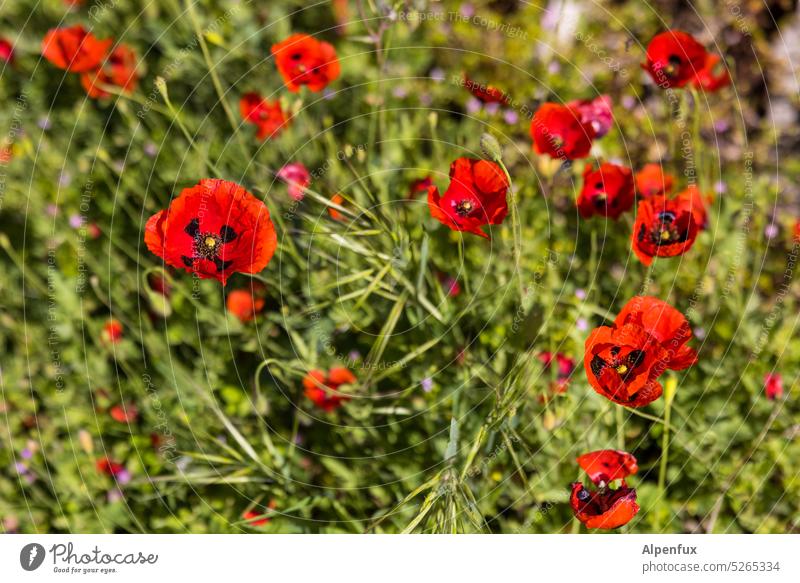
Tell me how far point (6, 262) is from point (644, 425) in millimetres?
1108

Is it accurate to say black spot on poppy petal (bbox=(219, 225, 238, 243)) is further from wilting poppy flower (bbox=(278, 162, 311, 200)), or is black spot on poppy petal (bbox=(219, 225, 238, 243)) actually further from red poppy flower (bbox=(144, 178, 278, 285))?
wilting poppy flower (bbox=(278, 162, 311, 200))

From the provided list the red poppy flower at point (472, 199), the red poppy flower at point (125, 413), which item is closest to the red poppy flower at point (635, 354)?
the red poppy flower at point (472, 199)

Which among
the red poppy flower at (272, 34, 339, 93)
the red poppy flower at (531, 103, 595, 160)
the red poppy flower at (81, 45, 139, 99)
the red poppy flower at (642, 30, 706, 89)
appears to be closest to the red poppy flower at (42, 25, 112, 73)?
the red poppy flower at (81, 45, 139, 99)

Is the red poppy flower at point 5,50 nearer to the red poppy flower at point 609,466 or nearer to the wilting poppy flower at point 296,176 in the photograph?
the wilting poppy flower at point 296,176

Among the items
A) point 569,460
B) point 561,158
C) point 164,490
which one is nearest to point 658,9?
point 561,158

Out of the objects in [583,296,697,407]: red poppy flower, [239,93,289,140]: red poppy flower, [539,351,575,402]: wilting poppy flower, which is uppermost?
[239,93,289,140]: red poppy flower

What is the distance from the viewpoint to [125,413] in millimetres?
1080

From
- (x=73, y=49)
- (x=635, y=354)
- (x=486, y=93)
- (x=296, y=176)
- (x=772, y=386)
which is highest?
(x=73, y=49)

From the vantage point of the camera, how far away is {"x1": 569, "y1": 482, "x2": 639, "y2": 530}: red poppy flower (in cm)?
90

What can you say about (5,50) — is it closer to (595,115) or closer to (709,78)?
(595,115)

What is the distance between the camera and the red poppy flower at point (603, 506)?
90 centimetres

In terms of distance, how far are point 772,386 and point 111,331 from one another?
40.1 inches

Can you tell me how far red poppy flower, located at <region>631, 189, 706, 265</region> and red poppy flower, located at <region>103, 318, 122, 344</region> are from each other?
0.79m
